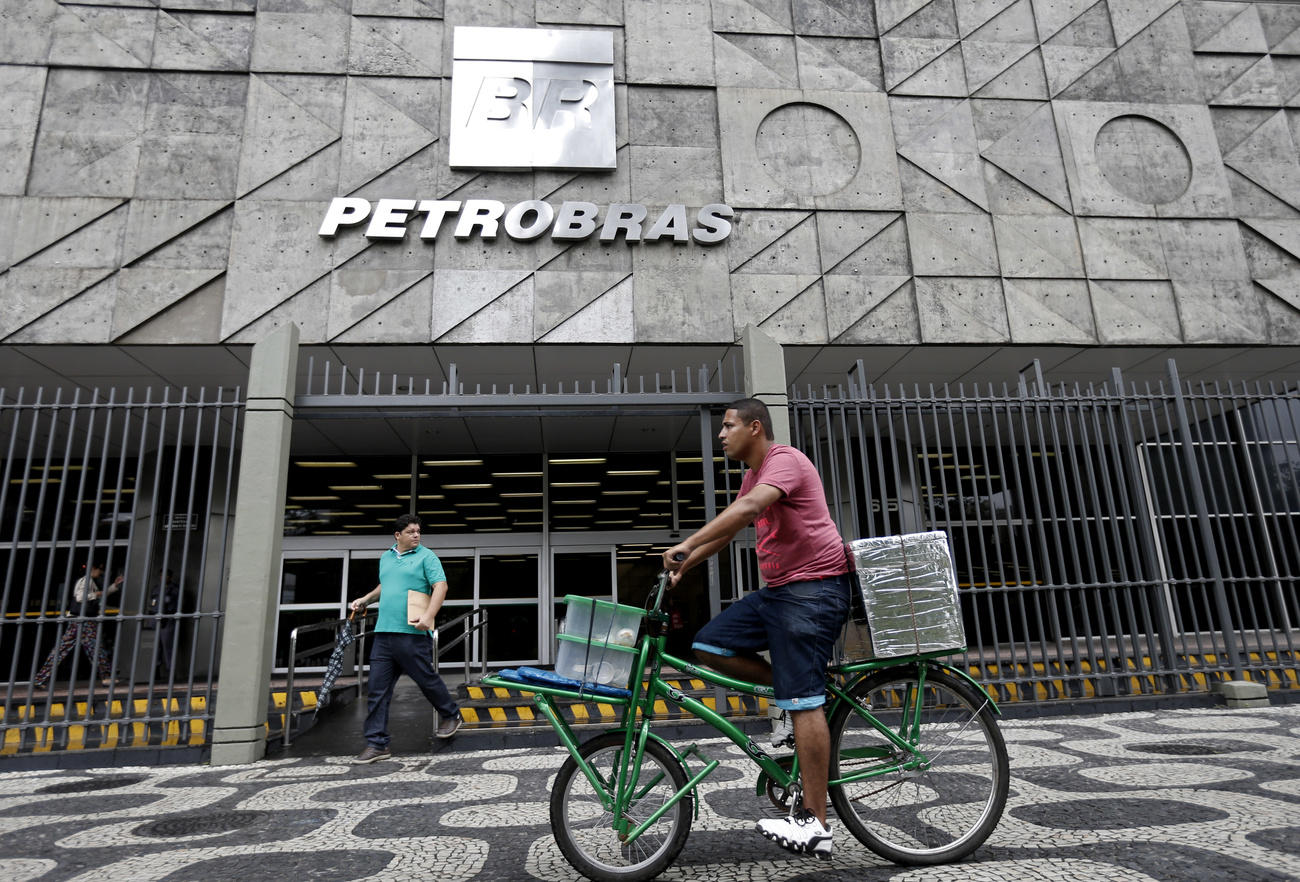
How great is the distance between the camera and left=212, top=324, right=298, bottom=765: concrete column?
6094 mm

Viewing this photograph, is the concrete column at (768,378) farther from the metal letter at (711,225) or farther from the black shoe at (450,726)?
the black shoe at (450,726)

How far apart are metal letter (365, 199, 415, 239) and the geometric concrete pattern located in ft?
0.68

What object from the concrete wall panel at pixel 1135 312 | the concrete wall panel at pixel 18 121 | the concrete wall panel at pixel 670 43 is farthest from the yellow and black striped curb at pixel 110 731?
the concrete wall panel at pixel 1135 312

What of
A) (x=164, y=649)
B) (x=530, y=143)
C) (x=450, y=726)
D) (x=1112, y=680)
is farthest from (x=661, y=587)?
(x=164, y=649)

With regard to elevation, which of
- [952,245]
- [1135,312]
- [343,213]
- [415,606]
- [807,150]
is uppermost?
[807,150]

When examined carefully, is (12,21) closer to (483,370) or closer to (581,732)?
(483,370)

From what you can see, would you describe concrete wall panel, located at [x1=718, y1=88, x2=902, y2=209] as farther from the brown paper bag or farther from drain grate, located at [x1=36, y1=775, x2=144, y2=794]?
drain grate, located at [x1=36, y1=775, x2=144, y2=794]

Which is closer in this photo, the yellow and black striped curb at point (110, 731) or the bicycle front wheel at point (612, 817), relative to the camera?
the bicycle front wheel at point (612, 817)

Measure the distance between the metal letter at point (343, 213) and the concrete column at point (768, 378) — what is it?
5539 mm

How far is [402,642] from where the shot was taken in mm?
6043

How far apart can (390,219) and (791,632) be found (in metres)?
8.73

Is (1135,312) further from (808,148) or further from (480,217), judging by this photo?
(480,217)

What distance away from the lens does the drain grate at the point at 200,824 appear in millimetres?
3914

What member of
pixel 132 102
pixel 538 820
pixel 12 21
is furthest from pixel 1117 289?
pixel 12 21
